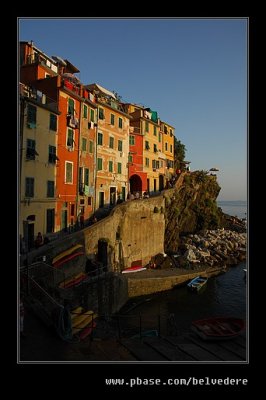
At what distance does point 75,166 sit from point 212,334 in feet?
72.0

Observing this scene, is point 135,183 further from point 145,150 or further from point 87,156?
point 87,156

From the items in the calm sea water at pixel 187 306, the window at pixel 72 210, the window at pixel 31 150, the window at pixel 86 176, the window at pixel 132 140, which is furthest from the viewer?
the window at pixel 132 140

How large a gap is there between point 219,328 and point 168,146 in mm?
42822

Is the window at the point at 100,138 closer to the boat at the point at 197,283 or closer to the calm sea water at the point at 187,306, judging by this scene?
the calm sea water at the point at 187,306

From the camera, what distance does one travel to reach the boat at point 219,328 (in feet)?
57.0

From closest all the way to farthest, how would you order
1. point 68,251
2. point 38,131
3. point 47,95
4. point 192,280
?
point 68,251 → point 38,131 → point 47,95 → point 192,280

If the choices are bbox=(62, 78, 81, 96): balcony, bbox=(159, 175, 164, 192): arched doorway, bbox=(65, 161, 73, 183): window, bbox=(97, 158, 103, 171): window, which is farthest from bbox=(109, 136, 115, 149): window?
bbox=(159, 175, 164, 192): arched doorway

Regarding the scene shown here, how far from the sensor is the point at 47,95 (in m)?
29.8

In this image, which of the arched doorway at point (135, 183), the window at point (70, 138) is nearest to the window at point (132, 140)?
the arched doorway at point (135, 183)

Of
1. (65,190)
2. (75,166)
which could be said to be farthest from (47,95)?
(65,190)

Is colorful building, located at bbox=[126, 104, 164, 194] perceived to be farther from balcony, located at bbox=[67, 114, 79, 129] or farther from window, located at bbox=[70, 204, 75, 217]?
balcony, located at bbox=[67, 114, 79, 129]

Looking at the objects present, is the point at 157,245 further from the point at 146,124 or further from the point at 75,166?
the point at 146,124

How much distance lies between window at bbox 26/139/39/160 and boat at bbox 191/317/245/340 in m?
18.5

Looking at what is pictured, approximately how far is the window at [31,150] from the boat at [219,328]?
60.7ft
